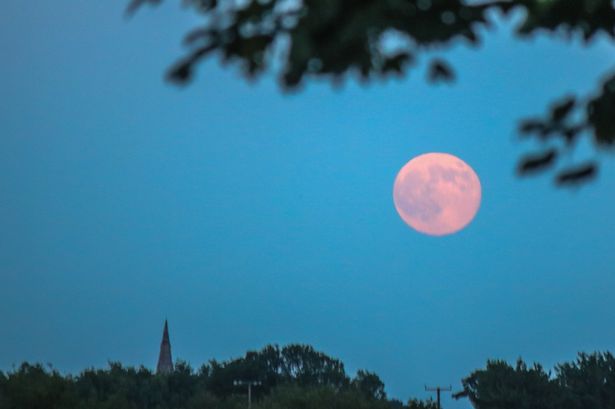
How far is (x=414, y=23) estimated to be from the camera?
159 inches

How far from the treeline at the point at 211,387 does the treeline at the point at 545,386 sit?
32.3ft

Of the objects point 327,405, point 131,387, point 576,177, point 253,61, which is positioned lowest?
point 576,177

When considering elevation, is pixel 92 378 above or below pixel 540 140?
above

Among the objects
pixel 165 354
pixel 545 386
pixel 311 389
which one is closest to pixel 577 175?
pixel 311 389

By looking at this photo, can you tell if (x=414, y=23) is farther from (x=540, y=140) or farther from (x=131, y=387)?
(x=131, y=387)

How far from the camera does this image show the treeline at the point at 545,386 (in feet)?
279

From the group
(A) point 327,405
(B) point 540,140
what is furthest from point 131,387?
(B) point 540,140

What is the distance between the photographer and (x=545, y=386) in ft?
281

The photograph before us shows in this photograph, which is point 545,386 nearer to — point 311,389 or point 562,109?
point 311,389

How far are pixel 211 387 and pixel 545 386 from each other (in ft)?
117

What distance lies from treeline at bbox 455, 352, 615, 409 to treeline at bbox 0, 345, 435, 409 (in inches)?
387

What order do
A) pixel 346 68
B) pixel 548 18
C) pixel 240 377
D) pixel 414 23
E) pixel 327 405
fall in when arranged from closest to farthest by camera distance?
pixel 414 23
pixel 346 68
pixel 548 18
pixel 327 405
pixel 240 377

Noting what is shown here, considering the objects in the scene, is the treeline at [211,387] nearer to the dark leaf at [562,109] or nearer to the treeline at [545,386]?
the treeline at [545,386]

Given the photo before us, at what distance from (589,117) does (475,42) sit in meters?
0.81
